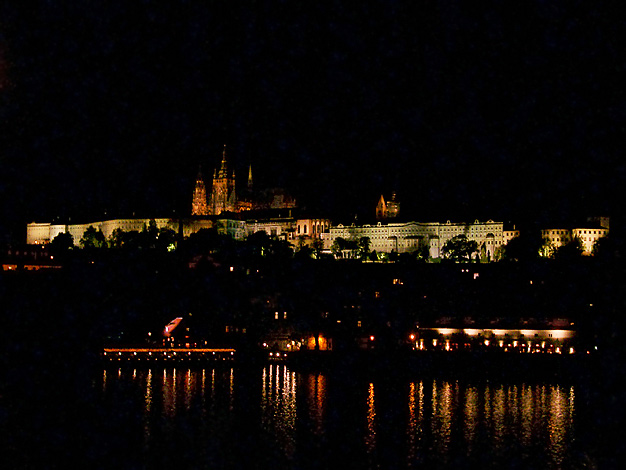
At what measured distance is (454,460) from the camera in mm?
13289

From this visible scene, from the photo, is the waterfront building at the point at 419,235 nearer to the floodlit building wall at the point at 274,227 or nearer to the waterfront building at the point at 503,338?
the floodlit building wall at the point at 274,227

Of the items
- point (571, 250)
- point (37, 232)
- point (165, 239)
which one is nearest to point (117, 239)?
point (165, 239)

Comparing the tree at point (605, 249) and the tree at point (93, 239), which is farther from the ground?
the tree at point (93, 239)

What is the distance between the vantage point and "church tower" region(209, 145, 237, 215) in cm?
5256

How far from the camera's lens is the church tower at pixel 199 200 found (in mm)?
50969

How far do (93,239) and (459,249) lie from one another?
54.0 feet

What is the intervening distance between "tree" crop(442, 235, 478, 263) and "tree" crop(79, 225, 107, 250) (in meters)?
14.8

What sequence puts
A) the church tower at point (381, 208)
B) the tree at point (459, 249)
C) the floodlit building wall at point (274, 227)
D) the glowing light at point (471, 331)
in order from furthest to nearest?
the church tower at point (381, 208), the floodlit building wall at point (274, 227), the tree at point (459, 249), the glowing light at point (471, 331)

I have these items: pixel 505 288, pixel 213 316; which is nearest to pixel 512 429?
pixel 213 316

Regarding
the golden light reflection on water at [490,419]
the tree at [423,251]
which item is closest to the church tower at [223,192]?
the tree at [423,251]

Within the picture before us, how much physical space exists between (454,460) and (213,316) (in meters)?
10.8

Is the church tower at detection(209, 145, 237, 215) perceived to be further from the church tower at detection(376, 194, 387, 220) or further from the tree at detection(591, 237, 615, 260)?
the tree at detection(591, 237, 615, 260)

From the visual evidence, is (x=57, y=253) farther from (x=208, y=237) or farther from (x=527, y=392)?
(x=527, y=392)

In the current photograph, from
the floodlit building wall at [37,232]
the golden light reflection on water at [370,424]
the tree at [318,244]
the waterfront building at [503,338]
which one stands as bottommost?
the golden light reflection on water at [370,424]
